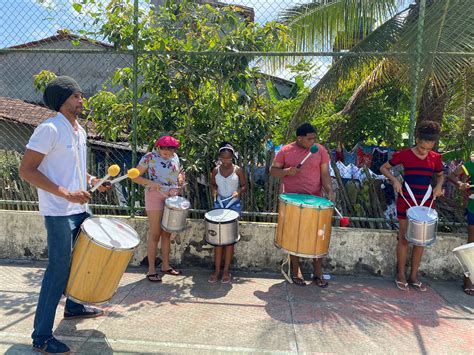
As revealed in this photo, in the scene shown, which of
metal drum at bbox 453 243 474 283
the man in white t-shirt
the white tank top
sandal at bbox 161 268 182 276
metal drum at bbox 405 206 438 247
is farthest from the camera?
sandal at bbox 161 268 182 276

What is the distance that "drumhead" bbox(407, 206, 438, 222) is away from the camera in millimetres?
4258

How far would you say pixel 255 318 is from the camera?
3881 millimetres

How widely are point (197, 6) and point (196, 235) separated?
8.98 feet

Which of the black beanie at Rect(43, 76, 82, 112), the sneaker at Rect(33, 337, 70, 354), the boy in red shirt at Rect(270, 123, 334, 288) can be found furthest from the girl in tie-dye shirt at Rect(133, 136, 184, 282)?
the sneaker at Rect(33, 337, 70, 354)

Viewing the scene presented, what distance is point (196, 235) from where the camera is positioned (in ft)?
17.0

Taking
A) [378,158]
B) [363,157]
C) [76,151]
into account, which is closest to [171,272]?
[76,151]

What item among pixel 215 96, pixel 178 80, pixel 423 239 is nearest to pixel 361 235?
pixel 423 239

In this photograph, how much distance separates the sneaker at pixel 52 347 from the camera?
3.12 m

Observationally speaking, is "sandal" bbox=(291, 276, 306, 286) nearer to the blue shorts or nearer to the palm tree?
the blue shorts

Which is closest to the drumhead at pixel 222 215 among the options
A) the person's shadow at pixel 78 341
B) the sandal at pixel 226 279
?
the sandal at pixel 226 279

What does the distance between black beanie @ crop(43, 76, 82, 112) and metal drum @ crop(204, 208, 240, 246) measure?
76.8 inches

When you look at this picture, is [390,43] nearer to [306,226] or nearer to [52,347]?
[306,226]

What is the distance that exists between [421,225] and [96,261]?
3090 mm

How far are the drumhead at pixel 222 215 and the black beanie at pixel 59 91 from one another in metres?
1.94
